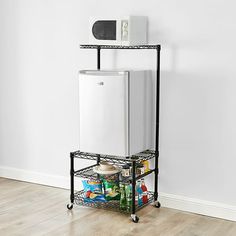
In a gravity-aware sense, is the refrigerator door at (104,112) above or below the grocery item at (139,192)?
above

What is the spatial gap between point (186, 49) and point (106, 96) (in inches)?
24.5

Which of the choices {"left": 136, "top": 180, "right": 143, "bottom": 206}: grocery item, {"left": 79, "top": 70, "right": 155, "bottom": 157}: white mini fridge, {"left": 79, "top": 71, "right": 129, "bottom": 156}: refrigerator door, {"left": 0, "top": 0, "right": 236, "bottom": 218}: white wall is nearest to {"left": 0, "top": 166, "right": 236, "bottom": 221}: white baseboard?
{"left": 0, "top": 0, "right": 236, "bottom": 218}: white wall

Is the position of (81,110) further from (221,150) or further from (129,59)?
(221,150)

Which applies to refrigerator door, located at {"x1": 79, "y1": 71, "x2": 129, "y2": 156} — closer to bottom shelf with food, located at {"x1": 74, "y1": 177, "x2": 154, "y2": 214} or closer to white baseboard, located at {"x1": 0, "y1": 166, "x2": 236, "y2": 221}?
bottom shelf with food, located at {"x1": 74, "y1": 177, "x2": 154, "y2": 214}

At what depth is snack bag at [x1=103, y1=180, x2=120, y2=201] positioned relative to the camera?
10.9 feet

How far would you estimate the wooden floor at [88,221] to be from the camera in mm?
2977

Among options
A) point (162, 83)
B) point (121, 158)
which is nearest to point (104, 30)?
point (162, 83)

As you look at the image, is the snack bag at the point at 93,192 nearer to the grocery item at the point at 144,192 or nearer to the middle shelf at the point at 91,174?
the middle shelf at the point at 91,174

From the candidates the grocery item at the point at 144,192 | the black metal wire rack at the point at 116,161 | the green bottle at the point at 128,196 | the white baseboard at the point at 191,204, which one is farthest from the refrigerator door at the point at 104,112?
the white baseboard at the point at 191,204

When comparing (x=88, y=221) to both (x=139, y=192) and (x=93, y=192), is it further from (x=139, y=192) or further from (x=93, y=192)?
(x=139, y=192)

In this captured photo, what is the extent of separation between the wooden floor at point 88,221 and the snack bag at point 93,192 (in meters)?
0.08

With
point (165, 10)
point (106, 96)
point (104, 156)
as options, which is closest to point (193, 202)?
point (104, 156)

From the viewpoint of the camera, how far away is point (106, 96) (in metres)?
3.14

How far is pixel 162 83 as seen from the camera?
3.35 meters
